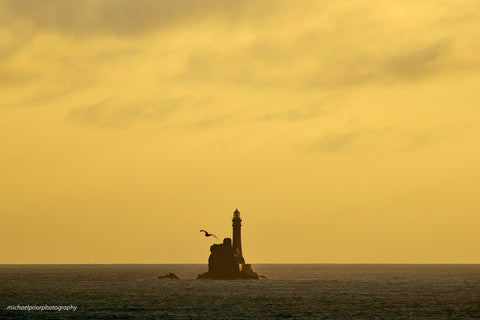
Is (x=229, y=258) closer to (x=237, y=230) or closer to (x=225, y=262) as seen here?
(x=225, y=262)

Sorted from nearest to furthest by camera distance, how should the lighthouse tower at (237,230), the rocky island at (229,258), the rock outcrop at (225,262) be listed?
the rock outcrop at (225,262) < the rocky island at (229,258) < the lighthouse tower at (237,230)

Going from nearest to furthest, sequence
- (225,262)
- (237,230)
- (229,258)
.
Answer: (229,258)
(225,262)
(237,230)

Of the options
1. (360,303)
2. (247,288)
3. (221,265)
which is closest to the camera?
(360,303)

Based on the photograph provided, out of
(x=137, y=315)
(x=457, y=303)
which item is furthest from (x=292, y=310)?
(x=457, y=303)

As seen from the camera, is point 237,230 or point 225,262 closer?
point 225,262

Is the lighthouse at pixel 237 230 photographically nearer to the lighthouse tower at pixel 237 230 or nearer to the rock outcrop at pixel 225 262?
the lighthouse tower at pixel 237 230

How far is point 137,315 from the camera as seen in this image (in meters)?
86.4

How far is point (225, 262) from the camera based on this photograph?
541 feet

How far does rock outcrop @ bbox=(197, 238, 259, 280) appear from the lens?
161750 millimetres

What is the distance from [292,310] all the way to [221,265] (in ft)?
235

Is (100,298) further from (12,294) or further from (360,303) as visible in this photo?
(360,303)

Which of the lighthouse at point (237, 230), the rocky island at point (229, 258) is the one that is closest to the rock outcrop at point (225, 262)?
the rocky island at point (229, 258)

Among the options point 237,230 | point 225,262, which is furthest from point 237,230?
point 225,262

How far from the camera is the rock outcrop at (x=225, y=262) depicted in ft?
531
